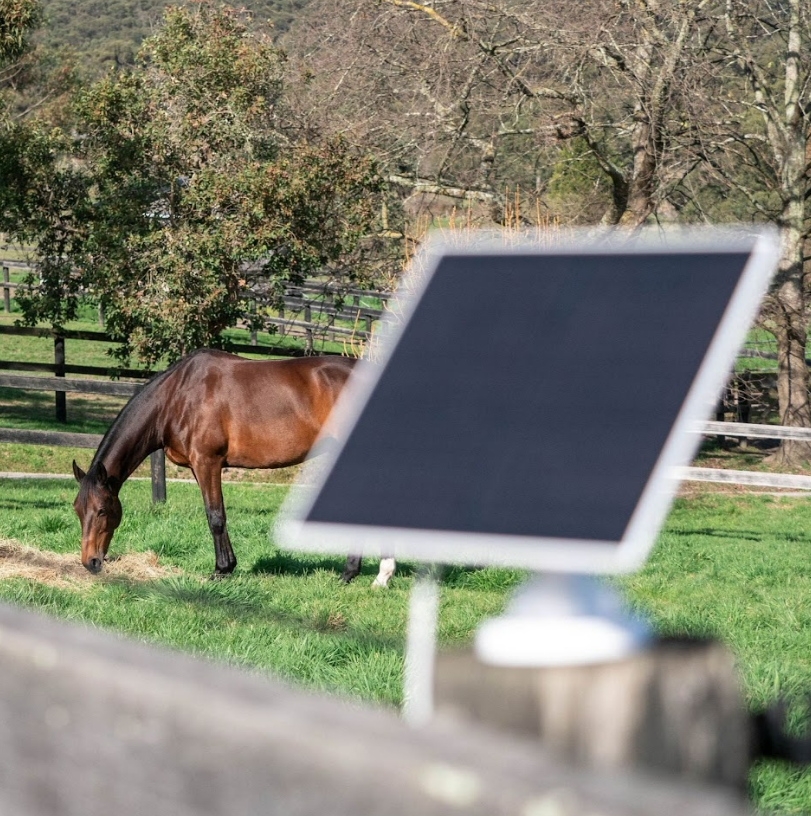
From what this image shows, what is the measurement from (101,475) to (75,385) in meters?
4.92

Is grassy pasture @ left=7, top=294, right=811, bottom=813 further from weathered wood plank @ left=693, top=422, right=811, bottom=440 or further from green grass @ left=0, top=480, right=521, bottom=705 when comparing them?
weathered wood plank @ left=693, top=422, right=811, bottom=440

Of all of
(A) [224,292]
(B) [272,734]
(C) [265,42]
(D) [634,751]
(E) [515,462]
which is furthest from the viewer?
(C) [265,42]

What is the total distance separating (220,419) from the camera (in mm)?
9359

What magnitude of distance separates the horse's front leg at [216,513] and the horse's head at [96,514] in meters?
0.75

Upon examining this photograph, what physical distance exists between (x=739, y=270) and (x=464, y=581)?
6907mm

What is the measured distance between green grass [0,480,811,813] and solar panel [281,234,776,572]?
2.50 metres

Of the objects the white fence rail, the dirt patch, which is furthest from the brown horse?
the white fence rail

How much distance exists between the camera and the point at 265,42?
698 inches

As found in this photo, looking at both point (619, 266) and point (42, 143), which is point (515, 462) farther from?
point (42, 143)

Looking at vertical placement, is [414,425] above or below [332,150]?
above

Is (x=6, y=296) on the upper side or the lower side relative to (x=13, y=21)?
lower

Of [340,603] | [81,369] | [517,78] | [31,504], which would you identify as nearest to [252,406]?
[340,603]

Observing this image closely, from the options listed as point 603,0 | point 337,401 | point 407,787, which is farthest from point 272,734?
point 603,0

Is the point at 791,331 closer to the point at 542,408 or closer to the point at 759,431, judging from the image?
the point at 759,431
